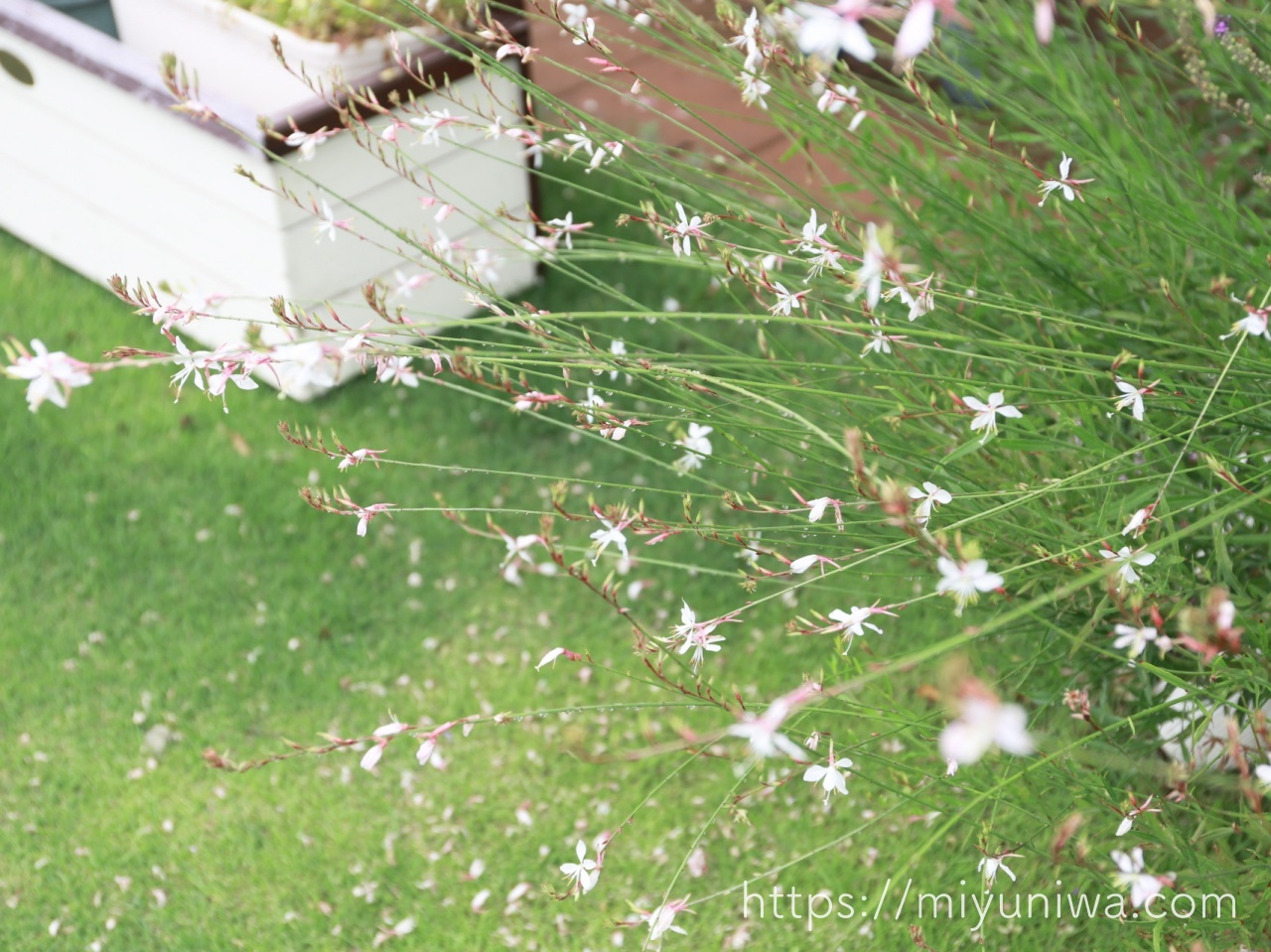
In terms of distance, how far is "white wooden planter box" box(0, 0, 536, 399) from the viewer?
95.7 inches

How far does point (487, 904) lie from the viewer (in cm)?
179

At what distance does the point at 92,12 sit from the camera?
3.07m

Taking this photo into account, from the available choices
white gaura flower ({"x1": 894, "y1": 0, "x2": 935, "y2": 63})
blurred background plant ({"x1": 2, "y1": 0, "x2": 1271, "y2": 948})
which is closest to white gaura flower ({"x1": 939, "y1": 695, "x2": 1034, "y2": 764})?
blurred background plant ({"x1": 2, "y1": 0, "x2": 1271, "y2": 948})

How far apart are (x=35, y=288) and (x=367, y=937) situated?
205 cm

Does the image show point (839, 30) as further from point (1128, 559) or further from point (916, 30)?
point (1128, 559)

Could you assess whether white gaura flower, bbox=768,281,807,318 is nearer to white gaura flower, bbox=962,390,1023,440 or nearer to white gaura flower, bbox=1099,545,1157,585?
white gaura flower, bbox=962,390,1023,440

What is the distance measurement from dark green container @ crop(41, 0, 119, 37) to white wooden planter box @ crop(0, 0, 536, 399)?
34 cm

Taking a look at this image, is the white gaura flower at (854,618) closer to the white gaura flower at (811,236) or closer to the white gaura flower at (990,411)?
the white gaura flower at (990,411)

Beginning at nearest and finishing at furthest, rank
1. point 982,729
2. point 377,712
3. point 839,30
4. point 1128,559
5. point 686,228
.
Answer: point 982,729
point 839,30
point 1128,559
point 686,228
point 377,712

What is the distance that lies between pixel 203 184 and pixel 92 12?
3.11 feet

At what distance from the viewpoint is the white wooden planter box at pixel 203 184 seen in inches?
95.7

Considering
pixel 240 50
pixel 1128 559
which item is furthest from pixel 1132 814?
pixel 240 50

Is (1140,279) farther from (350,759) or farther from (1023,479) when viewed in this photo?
(350,759)

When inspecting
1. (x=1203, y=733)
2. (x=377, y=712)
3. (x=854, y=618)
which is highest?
(x=854, y=618)
